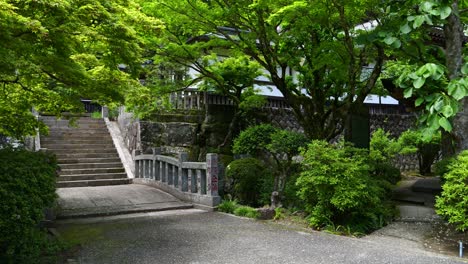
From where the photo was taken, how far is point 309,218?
27.4 ft

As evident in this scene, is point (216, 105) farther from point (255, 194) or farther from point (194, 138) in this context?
point (255, 194)

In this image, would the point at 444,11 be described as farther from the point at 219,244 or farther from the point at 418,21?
the point at 219,244

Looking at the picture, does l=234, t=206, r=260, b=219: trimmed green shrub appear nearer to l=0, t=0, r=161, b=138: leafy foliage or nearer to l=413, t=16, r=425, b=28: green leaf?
l=0, t=0, r=161, b=138: leafy foliage

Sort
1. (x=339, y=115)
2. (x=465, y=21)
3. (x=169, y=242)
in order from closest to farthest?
(x=169, y=242)
(x=465, y=21)
(x=339, y=115)

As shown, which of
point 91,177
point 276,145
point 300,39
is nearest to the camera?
point 276,145

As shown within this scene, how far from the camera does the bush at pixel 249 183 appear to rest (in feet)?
34.8

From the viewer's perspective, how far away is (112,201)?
10680mm

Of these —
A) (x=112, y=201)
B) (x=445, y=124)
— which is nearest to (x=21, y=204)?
(x=112, y=201)

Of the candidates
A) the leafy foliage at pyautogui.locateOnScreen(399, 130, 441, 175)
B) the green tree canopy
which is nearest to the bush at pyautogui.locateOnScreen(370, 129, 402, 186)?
the leafy foliage at pyautogui.locateOnScreen(399, 130, 441, 175)

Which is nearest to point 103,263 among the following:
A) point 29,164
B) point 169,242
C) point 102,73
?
point 169,242

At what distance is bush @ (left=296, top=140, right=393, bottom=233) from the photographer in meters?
7.74

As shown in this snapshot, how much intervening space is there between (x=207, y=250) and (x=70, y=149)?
36.6 ft

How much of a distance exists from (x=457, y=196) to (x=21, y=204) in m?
7.01

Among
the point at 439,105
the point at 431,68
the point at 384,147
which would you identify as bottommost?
the point at 384,147
